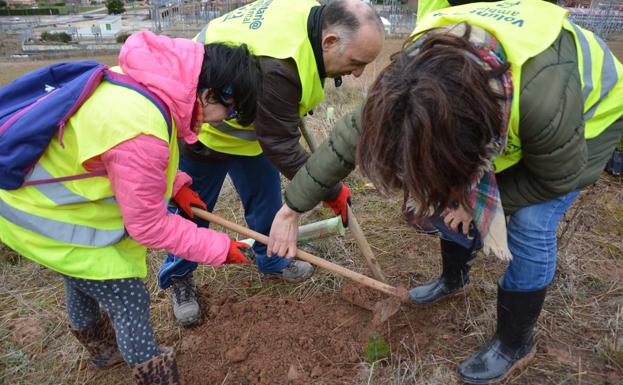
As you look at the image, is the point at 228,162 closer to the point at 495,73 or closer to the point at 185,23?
the point at 495,73

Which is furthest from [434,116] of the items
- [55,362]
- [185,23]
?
[185,23]

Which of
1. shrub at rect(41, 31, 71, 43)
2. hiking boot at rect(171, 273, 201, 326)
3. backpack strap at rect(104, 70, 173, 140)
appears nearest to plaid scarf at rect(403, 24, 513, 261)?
backpack strap at rect(104, 70, 173, 140)

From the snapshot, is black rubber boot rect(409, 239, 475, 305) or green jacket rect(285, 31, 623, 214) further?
black rubber boot rect(409, 239, 475, 305)

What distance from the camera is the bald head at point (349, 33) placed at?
185 cm

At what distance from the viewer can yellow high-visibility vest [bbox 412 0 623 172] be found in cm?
118

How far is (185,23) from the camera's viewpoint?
18891mm

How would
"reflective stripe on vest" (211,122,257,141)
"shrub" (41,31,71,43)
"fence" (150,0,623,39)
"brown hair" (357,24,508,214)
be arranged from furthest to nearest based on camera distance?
"shrub" (41,31,71,43) < "fence" (150,0,623,39) < "reflective stripe on vest" (211,122,257,141) < "brown hair" (357,24,508,214)

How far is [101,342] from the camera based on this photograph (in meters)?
2.03

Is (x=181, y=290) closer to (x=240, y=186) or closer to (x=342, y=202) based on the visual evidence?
(x=240, y=186)

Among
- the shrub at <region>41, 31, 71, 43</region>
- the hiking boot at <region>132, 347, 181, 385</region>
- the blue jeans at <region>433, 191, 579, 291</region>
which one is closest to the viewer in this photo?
the blue jeans at <region>433, 191, 579, 291</region>

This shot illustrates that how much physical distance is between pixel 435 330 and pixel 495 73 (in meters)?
1.44

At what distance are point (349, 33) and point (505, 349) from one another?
4.68 ft

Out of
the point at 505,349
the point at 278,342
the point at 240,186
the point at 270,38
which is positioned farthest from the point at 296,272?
the point at 270,38

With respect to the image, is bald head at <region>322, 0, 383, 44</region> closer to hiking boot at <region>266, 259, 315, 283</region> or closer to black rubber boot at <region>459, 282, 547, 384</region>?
black rubber boot at <region>459, 282, 547, 384</region>
